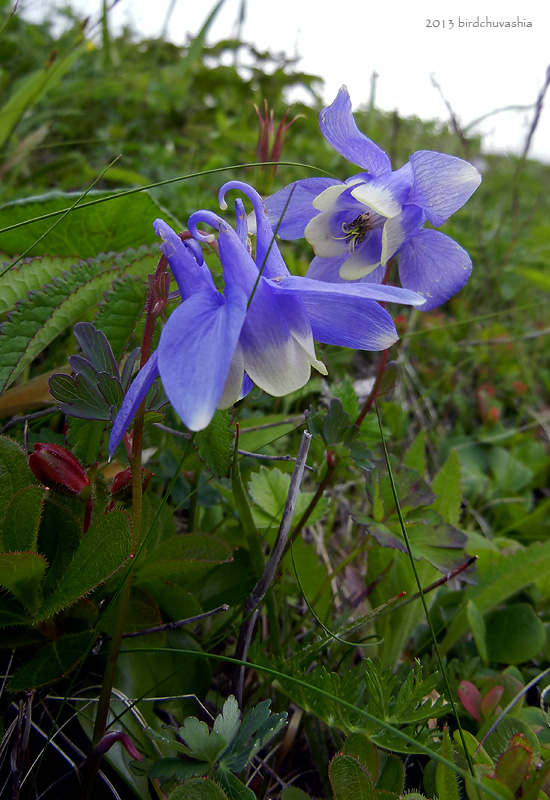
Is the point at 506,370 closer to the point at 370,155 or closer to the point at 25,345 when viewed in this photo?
the point at 370,155

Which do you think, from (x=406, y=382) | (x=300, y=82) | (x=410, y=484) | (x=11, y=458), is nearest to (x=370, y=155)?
(x=410, y=484)

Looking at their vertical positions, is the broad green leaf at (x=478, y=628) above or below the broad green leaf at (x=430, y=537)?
below

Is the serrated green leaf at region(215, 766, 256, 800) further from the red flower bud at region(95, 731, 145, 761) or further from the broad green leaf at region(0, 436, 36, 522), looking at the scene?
the broad green leaf at region(0, 436, 36, 522)

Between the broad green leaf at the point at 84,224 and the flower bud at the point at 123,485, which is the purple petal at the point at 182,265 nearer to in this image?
the flower bud at the point at 123,485

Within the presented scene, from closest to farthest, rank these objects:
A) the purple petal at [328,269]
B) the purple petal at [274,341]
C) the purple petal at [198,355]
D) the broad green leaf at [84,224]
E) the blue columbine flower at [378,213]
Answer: the purple petal at [198,355], the purple petal at [274,341], the blue columbine flower at [378,213], the purple petal at [328,269], the broad green leaf at [84,224]

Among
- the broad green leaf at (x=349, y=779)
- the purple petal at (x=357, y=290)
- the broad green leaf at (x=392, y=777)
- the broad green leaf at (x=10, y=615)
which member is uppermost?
the purple petal at (x=357, y=290)

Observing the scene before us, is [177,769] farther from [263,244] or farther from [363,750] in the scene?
[263,244]

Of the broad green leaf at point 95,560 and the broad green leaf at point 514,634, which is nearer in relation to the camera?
the broad green leaf at point 95,560

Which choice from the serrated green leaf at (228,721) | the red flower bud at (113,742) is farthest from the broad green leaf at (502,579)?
the red flower bud at (113,742)

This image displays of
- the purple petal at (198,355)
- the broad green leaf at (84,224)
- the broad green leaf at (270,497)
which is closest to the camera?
the purple petal at (198,355)
